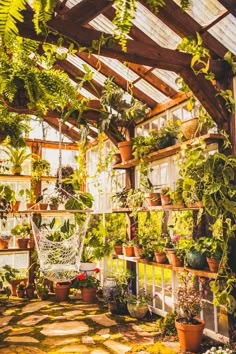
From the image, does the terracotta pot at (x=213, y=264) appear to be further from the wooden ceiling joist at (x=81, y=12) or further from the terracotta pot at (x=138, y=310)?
the wooden ceiling joist at (x=81, y=12)

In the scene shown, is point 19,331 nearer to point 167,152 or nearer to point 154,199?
point 154,199

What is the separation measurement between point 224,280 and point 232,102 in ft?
5.17

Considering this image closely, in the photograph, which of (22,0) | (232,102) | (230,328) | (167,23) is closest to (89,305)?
(230,328)

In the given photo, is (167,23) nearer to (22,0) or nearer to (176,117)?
(176,117)

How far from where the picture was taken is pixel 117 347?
333 cm

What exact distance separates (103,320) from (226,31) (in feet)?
11.2

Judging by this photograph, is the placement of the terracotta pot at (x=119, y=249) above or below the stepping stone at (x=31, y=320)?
above

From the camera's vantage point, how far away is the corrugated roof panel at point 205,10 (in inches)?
117

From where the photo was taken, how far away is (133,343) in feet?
11.2

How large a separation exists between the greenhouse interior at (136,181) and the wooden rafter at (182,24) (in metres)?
0.01

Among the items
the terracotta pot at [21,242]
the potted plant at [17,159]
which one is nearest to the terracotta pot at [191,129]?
the potted plant at [17,159]

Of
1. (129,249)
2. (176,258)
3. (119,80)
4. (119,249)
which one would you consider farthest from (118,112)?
(176,258)

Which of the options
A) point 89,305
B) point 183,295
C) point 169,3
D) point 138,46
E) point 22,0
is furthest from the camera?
point 89,305

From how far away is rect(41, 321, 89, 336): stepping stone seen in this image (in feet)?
12.5
